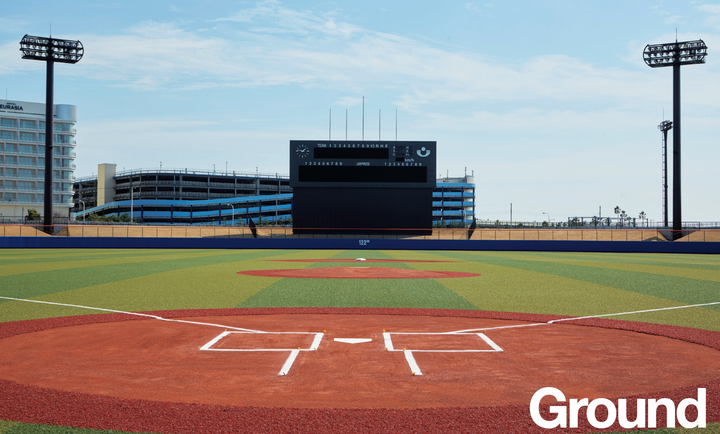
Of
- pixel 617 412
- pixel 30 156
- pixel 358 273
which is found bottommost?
pixel 358 273

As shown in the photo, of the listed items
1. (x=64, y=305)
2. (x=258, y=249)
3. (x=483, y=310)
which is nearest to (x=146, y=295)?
(x=64, y=305)

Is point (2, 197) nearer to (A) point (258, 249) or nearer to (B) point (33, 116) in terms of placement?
(B) point (33, 116)

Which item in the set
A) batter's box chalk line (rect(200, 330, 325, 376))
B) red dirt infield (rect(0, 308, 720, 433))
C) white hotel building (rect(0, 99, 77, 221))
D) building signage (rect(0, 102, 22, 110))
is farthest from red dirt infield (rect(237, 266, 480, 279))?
building signage (rect(0, 102, 22, 110))

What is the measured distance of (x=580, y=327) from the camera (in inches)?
398

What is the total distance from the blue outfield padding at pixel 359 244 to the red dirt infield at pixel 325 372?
111 feet

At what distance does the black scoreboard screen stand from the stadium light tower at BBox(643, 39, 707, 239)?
24791 mm

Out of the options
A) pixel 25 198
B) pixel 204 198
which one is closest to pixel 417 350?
pixel 25 198

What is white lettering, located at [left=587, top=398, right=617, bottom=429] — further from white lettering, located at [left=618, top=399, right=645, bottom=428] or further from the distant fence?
the distant fence

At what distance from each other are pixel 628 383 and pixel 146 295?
1184cm

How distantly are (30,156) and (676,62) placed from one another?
319ft

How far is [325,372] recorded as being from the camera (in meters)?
6.72

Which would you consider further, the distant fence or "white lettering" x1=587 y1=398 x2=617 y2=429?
the distant fence

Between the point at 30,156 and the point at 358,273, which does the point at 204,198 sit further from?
the point at 358,273

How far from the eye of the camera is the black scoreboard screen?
4806 centimetres
